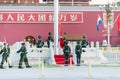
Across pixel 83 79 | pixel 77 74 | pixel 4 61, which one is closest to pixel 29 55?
pixel 4 61

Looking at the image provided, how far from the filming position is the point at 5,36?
51469mm

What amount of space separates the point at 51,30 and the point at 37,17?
2.00 metres

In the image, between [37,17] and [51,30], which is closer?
[37,17]

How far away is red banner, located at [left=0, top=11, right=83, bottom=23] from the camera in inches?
2041

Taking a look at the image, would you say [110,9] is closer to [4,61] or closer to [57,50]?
[57,50]

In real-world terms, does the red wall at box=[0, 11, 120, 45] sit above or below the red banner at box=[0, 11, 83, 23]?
below

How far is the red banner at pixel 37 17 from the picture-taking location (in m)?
51.8

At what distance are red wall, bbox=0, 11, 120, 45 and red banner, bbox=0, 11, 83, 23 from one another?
1.46 ft

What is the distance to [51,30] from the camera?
172 feet

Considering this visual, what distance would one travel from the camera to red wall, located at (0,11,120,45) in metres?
51.8

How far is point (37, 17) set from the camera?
5231 cm

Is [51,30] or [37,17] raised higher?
[37,17]

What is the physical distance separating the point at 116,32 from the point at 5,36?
1193cm

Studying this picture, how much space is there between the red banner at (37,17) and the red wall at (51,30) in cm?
44
